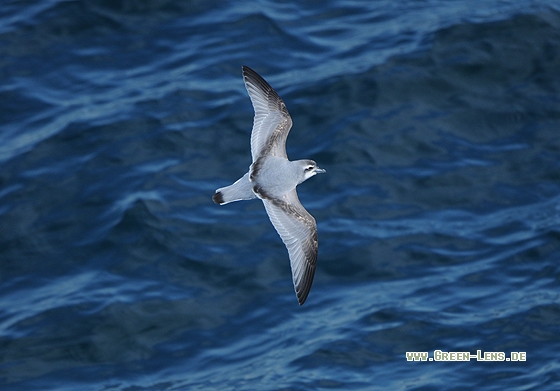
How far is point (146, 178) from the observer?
41.4 ft

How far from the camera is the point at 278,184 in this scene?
8461mm

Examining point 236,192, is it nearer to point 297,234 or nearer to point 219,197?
point 219,197

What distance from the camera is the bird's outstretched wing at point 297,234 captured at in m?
8.91

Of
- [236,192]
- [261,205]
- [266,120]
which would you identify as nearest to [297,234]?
[236,192]

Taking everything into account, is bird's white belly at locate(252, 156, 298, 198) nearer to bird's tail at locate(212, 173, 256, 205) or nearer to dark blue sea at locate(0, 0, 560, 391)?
bird's tail at locate(212, 173, 256, 205)

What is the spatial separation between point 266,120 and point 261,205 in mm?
3098

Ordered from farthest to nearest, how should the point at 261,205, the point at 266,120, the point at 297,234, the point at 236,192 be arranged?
the point at 261,205 → the point at 266,120 → the point at 297,234 → the point at 236,192

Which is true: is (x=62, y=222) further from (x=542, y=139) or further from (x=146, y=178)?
(x=542, y=139)

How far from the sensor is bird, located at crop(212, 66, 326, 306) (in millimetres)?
8445

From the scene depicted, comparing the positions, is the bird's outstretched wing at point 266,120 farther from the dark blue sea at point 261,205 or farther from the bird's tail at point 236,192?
the dark blue sea at point 261,205

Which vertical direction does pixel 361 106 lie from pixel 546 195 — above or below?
above

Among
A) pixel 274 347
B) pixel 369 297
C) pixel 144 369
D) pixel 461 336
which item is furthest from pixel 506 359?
pixel 144 369

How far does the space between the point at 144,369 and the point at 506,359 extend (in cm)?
450

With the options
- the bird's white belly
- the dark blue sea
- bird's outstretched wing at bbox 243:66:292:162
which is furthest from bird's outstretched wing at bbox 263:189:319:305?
the dark blue sea
